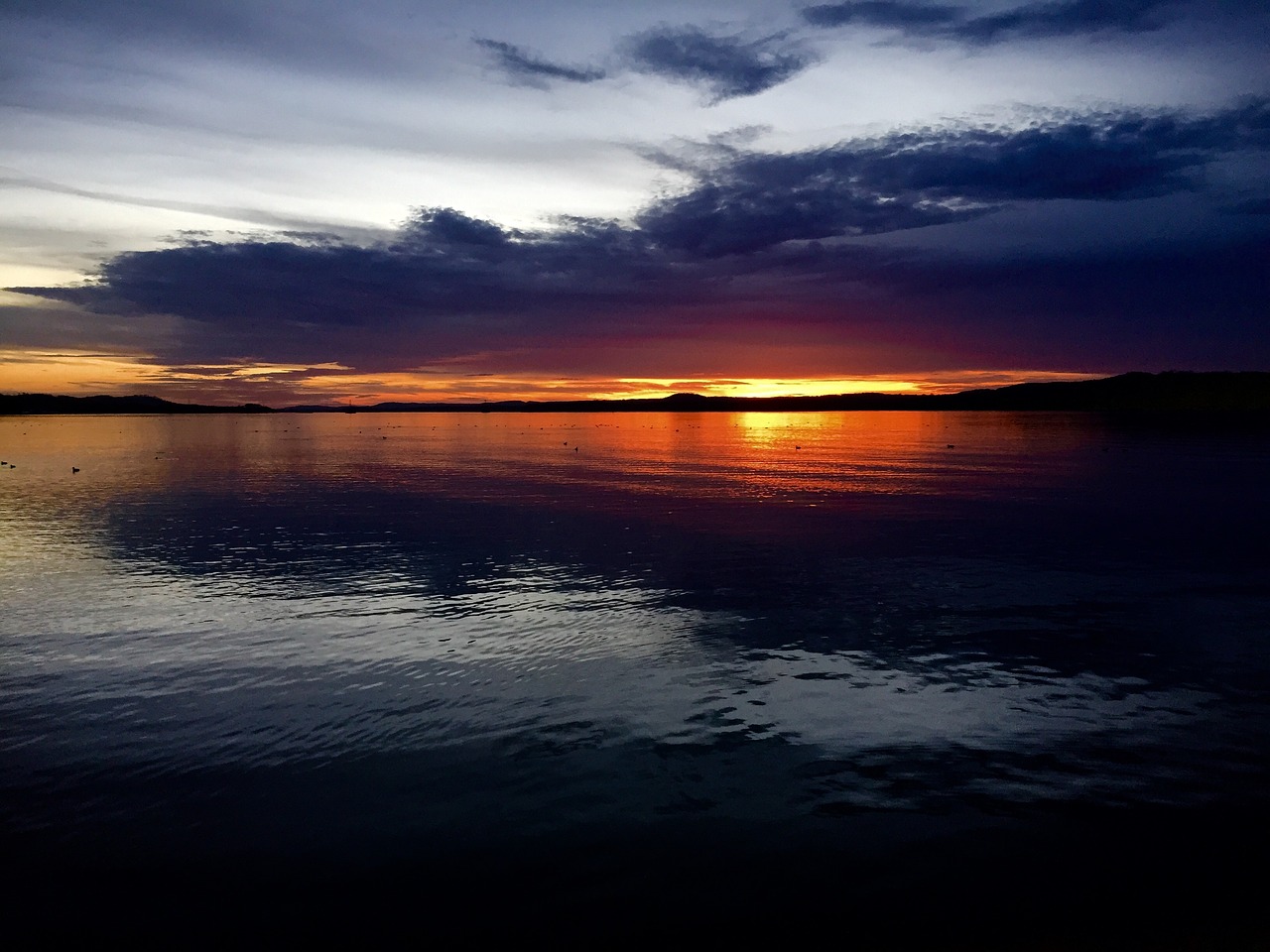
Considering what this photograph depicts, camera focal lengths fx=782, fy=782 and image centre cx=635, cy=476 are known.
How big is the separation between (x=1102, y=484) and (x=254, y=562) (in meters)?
51.4

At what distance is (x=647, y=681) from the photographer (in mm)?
15508

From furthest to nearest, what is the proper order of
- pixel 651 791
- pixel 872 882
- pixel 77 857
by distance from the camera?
1. pixel 651 791
2. pixel 77 857
3. pixel 872 882

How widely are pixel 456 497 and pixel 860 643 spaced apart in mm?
33890

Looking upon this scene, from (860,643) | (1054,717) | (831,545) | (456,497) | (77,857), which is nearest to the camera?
(77,857)

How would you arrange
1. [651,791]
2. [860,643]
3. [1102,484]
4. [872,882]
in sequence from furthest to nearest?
[1102,484] → [860,643] → [651,791] → [872,882]

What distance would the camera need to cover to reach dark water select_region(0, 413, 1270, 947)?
901cm

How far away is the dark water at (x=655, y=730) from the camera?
29.6 feet

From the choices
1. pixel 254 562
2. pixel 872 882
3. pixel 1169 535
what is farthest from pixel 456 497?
pixel 872 882

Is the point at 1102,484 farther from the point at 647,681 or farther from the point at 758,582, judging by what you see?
the point at 647,681

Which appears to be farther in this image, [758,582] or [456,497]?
[456,497]

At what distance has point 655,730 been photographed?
13.2 meters

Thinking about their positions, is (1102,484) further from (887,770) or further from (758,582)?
(887,770)

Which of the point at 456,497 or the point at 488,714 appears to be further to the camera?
the point at 456,497

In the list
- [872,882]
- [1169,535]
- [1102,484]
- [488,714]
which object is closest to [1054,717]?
[872,882]
